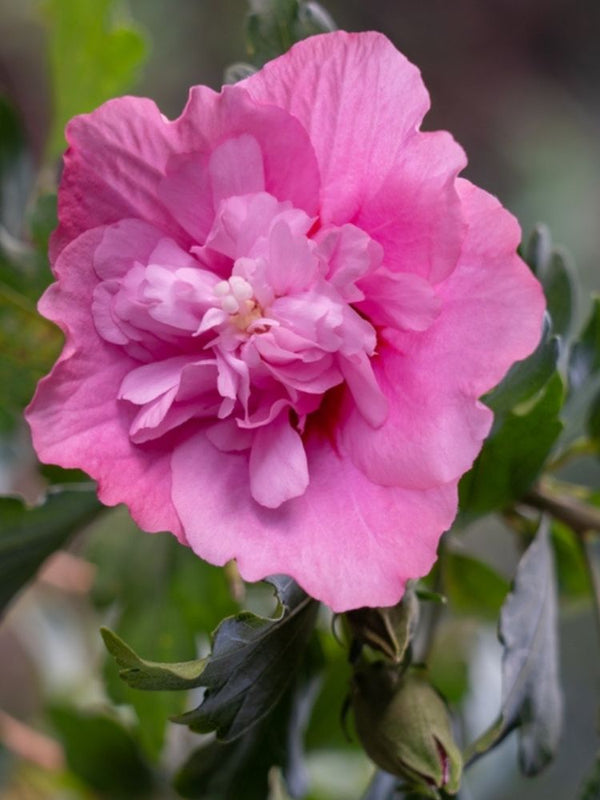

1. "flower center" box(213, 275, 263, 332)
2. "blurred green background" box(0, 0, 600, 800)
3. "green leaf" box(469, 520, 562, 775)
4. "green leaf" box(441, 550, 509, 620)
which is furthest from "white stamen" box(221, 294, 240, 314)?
"blurred green background" box(0, 0, 600, 800)

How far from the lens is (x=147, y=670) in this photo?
45 centimetres

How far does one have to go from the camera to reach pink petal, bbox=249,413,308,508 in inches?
17.6

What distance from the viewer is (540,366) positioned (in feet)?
1.73

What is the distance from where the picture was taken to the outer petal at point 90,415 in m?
0.46

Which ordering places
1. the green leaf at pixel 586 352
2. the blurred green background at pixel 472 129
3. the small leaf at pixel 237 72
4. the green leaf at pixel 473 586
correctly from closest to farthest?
the small leaf at pixel 237 72 → the green leaf at pixel 586 352 → the green leaf at pixel 473 586 → the blurred green background at pixel 472 129

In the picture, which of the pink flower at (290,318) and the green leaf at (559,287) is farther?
the green leaf at (559,287)

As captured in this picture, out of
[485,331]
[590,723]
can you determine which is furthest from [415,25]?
[485,331]

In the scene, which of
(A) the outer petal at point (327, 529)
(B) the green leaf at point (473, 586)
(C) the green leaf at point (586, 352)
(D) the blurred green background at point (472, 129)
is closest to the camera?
(A) the outer petal at point (327, 529)

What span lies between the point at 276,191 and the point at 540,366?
0.52 feet

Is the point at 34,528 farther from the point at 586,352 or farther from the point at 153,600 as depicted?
the point at 586,352

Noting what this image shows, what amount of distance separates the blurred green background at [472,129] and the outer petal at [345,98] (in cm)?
50

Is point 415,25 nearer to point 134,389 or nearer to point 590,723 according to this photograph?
point 590,723

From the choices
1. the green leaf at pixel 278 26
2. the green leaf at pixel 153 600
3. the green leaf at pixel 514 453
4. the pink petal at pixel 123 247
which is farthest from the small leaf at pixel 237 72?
the green leaf at pixel 153 600

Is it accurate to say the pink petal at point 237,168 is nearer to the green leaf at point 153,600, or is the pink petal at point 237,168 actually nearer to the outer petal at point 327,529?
the outer petal at point 327,529
